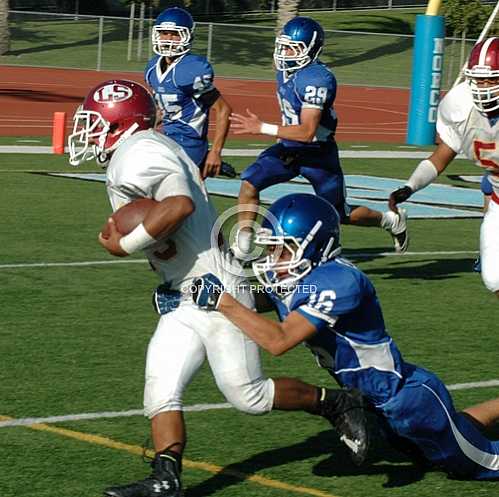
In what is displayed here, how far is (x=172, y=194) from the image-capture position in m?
4.76

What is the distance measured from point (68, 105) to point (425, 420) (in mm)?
20778

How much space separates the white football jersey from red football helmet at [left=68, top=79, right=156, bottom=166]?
0.08m

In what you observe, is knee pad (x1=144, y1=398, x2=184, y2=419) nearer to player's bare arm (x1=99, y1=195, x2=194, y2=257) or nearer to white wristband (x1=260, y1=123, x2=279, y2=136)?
player's bare arm (x1=99, y1=195, x2=194, y2=257)

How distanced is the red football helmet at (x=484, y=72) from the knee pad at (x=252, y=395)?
1.91 metres

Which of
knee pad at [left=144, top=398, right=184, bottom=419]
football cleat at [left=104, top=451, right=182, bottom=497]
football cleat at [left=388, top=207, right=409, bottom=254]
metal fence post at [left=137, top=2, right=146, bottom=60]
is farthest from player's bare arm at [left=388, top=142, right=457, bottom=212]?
metal fence post at [left=137, top=2, right=146, bottom=60]

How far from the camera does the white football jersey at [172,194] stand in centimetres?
479

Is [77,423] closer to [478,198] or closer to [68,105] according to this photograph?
[478,198]

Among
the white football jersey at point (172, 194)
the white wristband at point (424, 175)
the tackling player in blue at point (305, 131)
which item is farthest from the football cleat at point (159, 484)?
the tackling player in blue at point (305, 131)

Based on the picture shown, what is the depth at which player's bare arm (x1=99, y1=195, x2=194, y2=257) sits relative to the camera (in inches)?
183

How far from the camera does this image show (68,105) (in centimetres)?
2497

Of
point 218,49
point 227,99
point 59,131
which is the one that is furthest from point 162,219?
point 218,49

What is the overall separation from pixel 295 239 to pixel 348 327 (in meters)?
0.45

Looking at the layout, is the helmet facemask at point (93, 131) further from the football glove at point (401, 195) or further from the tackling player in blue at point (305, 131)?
the tackling player in blue at point (305, 131)

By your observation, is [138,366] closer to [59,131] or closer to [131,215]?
[131,215]
